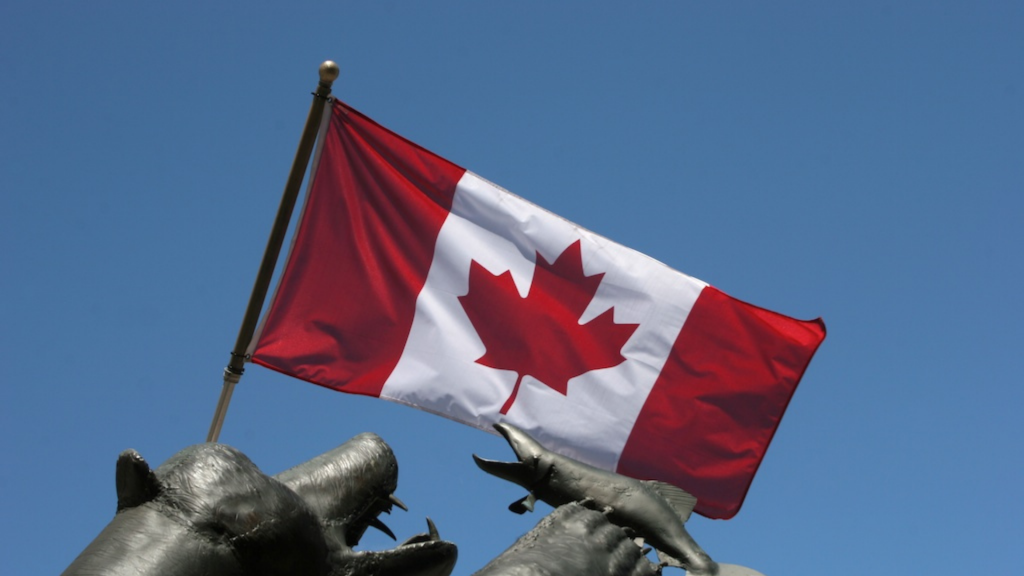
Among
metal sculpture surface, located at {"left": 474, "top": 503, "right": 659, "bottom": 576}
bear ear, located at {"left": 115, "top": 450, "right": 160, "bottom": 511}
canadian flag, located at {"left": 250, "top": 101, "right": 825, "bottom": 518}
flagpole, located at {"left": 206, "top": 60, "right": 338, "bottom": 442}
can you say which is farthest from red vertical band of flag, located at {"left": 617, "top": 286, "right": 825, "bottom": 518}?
bear ear, located at {"left": 115, "top": 450, "right": 160, "bottom": 511}

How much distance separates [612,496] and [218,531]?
247cm

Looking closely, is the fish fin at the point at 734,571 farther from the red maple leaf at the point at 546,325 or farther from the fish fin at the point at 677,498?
the red maple leaf at the point at 546,325

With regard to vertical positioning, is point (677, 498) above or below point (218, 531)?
above

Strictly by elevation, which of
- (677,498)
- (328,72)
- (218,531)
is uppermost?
(328,72)

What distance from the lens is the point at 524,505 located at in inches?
267

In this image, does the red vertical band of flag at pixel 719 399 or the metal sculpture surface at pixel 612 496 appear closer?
the metal sculpture surface at pixel 612 496

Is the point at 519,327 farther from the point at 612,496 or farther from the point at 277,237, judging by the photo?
the point at 612,496

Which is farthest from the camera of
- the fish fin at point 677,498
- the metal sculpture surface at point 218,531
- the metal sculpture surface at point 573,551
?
the fish fin at point 677,498

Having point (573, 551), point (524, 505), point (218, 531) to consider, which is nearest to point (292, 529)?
point (218, 531)

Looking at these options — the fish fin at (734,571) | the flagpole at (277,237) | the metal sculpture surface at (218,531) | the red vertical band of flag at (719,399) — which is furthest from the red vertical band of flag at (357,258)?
the metal sculpture surface at (218,531)

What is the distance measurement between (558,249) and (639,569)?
20.6 feet

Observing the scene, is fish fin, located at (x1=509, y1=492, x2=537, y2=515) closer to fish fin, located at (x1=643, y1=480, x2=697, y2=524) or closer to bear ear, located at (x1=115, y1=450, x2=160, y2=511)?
fish fin, located at (x1=643, y1=480, x2=697, y2=524)

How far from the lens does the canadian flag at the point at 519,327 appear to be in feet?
36.1

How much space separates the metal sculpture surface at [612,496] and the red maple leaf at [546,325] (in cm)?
417
